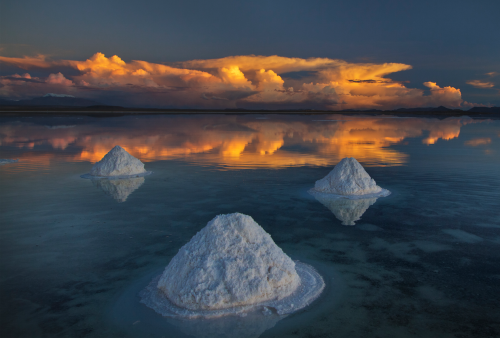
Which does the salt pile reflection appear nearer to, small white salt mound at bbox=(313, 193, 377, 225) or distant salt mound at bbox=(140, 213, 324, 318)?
distant salt mound at bbox=(140, 213, 324, 318)

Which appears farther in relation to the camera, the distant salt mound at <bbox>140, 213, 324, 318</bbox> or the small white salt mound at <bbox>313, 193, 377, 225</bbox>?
the small white salt mound at <bbox>313, 193, 377, 225</bbox>

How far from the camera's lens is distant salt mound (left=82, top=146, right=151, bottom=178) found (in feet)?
42.8

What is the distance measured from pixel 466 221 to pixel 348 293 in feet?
14.9

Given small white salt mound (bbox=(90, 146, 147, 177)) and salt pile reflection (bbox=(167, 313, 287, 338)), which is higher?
small white salt mound (bbox=(90, 146, 147, 177))

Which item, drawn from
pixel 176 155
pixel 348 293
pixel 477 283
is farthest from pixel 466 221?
pixel 176 155

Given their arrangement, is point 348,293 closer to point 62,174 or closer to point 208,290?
point 208,290

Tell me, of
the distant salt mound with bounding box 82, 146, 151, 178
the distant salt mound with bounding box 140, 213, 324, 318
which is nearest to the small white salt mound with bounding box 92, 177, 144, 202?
the distant salt mound with bounding box 82, 146, 151, 178

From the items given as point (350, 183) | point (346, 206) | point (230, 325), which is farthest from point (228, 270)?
point (350, 183)

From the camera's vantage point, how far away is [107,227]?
7.96 m

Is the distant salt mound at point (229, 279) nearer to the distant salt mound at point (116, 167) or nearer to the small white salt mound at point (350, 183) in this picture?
the small white salt mound at point (350, 183)

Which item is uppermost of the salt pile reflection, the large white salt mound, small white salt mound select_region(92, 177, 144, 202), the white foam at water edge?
the large white salt mound

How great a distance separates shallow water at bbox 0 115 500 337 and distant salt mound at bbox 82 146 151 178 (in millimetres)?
670

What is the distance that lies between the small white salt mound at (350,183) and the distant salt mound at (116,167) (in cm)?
659

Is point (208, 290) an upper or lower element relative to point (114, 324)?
upper
